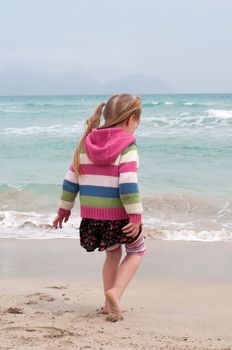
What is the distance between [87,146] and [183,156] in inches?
419

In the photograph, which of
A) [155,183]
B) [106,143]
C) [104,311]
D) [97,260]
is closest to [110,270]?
[104,311]

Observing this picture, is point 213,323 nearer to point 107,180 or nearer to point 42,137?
point 107,180

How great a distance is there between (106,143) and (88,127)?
0.23 metres

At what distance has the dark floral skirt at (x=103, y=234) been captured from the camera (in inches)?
136

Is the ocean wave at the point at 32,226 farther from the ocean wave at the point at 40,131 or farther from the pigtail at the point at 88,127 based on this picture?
the ocean wave at the point at 40,131

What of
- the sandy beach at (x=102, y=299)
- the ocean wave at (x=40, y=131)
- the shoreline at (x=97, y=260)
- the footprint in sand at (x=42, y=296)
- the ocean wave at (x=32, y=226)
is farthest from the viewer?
the ocean wave at (x=40, y=131)

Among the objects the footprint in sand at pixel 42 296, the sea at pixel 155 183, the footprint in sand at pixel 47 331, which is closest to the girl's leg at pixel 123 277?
the footprint in sand at pixel 47 331

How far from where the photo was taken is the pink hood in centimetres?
336

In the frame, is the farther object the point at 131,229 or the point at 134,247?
the point at 134,247

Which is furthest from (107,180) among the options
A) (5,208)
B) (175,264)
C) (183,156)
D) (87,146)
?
(183,156)

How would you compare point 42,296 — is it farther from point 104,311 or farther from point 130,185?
point 130,185

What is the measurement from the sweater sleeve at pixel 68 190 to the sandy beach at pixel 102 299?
0.61m

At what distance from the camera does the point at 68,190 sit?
359 cm

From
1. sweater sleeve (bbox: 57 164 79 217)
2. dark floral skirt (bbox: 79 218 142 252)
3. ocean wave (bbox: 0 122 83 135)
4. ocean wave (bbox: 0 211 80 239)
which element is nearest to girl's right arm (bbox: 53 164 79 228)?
sweater sleeve (bbox: 57 164 79 217)
